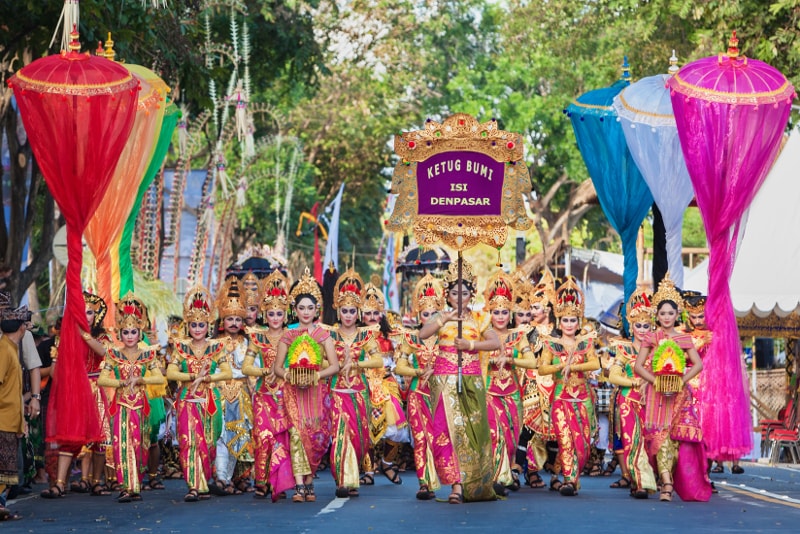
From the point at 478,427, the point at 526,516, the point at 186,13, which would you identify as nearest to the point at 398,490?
the point at 478,427

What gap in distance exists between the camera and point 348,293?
15.0 metres

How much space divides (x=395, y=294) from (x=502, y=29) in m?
12.2

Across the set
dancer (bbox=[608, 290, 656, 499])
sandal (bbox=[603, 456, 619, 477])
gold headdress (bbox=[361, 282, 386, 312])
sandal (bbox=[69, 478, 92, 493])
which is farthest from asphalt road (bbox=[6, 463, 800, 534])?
sandal (bbox=[603, 456, 619, 477])

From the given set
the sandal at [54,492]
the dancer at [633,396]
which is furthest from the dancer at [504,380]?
the sandal at [54,492]

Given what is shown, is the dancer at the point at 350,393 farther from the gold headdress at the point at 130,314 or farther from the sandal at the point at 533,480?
the sandal at the point at 533,480

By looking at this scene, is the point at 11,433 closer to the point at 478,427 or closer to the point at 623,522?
the point at 478,427

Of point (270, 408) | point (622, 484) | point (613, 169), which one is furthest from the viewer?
point (613, 169)

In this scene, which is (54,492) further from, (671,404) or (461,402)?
(671,404)

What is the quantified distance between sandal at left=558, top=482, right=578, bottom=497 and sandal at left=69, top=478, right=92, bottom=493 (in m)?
4.58

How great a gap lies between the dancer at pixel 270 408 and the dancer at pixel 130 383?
1006 mm

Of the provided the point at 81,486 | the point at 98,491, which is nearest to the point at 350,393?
the point at 98,491

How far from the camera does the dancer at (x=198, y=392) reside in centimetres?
1438

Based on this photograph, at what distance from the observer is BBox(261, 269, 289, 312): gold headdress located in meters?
14.7

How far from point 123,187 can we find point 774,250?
8.61 m
